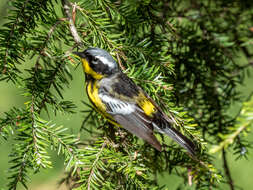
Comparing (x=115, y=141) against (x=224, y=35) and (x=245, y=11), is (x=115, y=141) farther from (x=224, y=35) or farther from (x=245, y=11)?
(x=245, y=11)

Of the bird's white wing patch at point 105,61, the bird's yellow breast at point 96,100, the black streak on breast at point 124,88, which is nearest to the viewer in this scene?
the bird's white wing patch at point 105,61

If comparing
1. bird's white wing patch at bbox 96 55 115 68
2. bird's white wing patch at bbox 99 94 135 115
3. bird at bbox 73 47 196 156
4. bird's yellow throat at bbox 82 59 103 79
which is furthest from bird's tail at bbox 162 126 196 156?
bird's yellow throat at bbox 82 59 103 79

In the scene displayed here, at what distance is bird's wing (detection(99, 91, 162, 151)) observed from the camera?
2.16m

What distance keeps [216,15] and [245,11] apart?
336mm

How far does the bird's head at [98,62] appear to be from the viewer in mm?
2091

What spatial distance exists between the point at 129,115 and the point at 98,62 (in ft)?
1.59

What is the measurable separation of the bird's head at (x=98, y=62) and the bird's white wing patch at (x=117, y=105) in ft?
0.66

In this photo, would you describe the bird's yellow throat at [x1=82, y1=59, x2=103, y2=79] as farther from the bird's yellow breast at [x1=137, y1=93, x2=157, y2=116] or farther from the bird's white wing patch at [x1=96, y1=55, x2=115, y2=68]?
the bird's yellow breast at [x1=137, y1=93, x2=157, y2=116]

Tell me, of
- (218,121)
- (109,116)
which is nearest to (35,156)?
(109,116)

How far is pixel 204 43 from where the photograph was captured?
2461 millimetres

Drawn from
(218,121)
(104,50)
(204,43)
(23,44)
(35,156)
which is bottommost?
(218,121)

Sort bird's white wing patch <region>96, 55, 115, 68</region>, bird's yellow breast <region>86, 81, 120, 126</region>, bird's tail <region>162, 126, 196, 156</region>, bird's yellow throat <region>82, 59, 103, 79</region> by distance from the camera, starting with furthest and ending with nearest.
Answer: bird's yellow throat <region>82, 59, 103, 79</region> → bird's yellow breast <region>86, 81, 120, 126</region> → bird's white wing patch <region>96, 55, 115, 68</region> → bird's tail <region>162, 126, 196, 156</region>

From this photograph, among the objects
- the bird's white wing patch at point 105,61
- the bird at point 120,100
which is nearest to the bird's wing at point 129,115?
the bird at point 120,100

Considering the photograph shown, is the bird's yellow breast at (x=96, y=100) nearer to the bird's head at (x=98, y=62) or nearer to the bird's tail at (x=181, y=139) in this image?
the bird's head at (x=98, y=62)
